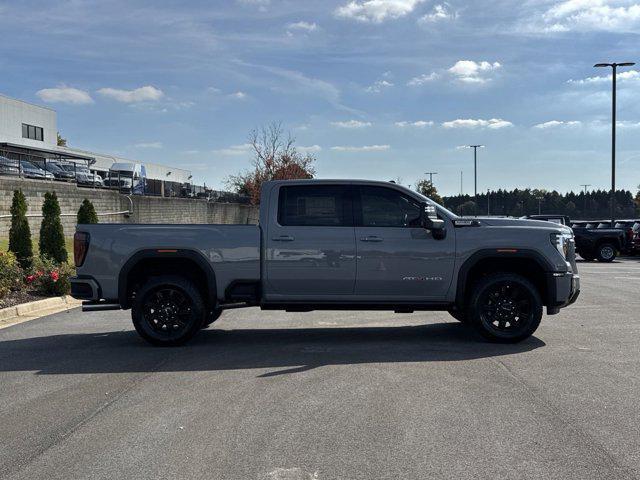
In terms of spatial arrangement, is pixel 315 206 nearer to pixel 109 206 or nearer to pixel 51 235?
pixel 51 235

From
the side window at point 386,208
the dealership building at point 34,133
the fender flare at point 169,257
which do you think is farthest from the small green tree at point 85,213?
the dealership building at point 34,133

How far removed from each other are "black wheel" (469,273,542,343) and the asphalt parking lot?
0.68 ft

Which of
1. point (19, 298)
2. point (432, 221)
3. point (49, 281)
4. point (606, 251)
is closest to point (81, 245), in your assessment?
point (432, 221)

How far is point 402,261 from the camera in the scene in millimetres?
7871

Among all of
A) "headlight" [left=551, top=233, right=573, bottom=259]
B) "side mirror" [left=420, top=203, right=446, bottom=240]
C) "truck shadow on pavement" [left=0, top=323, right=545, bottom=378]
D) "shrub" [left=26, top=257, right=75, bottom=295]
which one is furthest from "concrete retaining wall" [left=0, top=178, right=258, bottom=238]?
"headlight" [left=551, top=233, right=573, bottom=259]

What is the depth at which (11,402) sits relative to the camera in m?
5.64

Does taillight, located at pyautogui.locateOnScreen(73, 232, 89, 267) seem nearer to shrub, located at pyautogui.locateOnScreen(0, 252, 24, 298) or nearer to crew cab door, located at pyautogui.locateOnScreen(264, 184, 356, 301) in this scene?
crew cab door, located at pyautogui.locateOnScreen(264, 184, 356, 301)

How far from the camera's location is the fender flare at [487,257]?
7906 millimetres

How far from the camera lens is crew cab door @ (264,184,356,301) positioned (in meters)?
7.86

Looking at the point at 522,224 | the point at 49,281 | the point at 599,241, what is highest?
the point at 522,224

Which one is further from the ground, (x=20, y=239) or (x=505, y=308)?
(x=20, y=239)

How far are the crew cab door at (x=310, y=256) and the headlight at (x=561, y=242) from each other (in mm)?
2531

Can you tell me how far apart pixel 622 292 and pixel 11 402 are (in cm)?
1250

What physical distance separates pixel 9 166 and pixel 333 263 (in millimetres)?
24280
